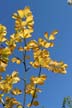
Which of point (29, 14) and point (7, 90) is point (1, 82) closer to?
point (7, 90)

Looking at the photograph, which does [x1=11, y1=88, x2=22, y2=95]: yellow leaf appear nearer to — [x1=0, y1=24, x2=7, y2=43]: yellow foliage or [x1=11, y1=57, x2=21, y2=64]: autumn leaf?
[x1=11, y1=57, x2=21, y2=64]: autumn leaf

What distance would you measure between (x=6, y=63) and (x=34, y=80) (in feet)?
0.80

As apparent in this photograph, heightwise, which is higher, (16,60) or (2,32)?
(2,32)

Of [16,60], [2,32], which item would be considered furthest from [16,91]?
[2,32]

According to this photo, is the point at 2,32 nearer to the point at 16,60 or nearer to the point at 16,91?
the point at 16,60

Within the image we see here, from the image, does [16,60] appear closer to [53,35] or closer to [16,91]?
[16,91]

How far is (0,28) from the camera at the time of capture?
2988 mm

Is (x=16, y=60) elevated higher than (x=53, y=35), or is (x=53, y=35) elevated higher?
(x=53, y=35)

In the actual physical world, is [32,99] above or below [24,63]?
below

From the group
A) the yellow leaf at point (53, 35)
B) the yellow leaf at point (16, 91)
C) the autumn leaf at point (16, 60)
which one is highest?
the yellow leaf at point (53, 35)

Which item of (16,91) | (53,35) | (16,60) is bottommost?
(16,91)

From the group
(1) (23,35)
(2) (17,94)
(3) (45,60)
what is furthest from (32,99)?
(1) (23,35)

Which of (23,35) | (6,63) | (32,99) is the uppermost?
(23,35)

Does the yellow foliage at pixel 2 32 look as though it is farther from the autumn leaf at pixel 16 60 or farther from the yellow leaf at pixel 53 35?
the yellow leaf at pixel 53 35
